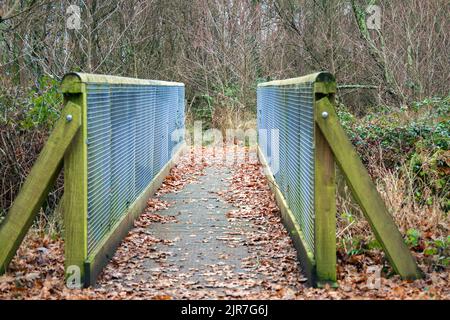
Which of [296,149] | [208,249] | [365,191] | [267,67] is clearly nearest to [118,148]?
[208,249]

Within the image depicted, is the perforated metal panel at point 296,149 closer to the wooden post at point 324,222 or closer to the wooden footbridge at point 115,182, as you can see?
the wooden footbridge at point 115,182

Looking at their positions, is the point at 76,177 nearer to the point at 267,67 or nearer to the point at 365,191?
the point at 365,191

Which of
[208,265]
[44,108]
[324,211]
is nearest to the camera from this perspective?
[324,211]

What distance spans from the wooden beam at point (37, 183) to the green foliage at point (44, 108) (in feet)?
11.3

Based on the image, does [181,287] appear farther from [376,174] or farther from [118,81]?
[376,174]

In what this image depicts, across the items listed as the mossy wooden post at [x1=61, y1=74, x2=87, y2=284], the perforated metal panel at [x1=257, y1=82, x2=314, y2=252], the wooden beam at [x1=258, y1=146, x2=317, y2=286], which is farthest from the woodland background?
the mossy wooden post at [x1=61, y1=74, x2=87, y2=284]

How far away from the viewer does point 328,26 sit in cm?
2138

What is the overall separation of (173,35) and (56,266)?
1892cm

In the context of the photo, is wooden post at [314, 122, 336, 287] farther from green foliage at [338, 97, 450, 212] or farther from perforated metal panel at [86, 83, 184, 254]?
green foliage at [338, 97, 450, 212]

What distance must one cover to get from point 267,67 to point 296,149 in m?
15.9

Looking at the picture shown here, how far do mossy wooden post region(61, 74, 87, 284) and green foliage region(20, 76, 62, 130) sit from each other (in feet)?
11.1

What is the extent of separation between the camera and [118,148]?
8297 millimetres

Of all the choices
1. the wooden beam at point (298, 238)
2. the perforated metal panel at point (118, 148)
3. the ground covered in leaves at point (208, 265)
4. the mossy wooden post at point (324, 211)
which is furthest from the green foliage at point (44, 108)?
the mossy wooden post at point (324, 211)

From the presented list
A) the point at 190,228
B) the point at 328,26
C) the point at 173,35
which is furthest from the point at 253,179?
the point at 173,35
